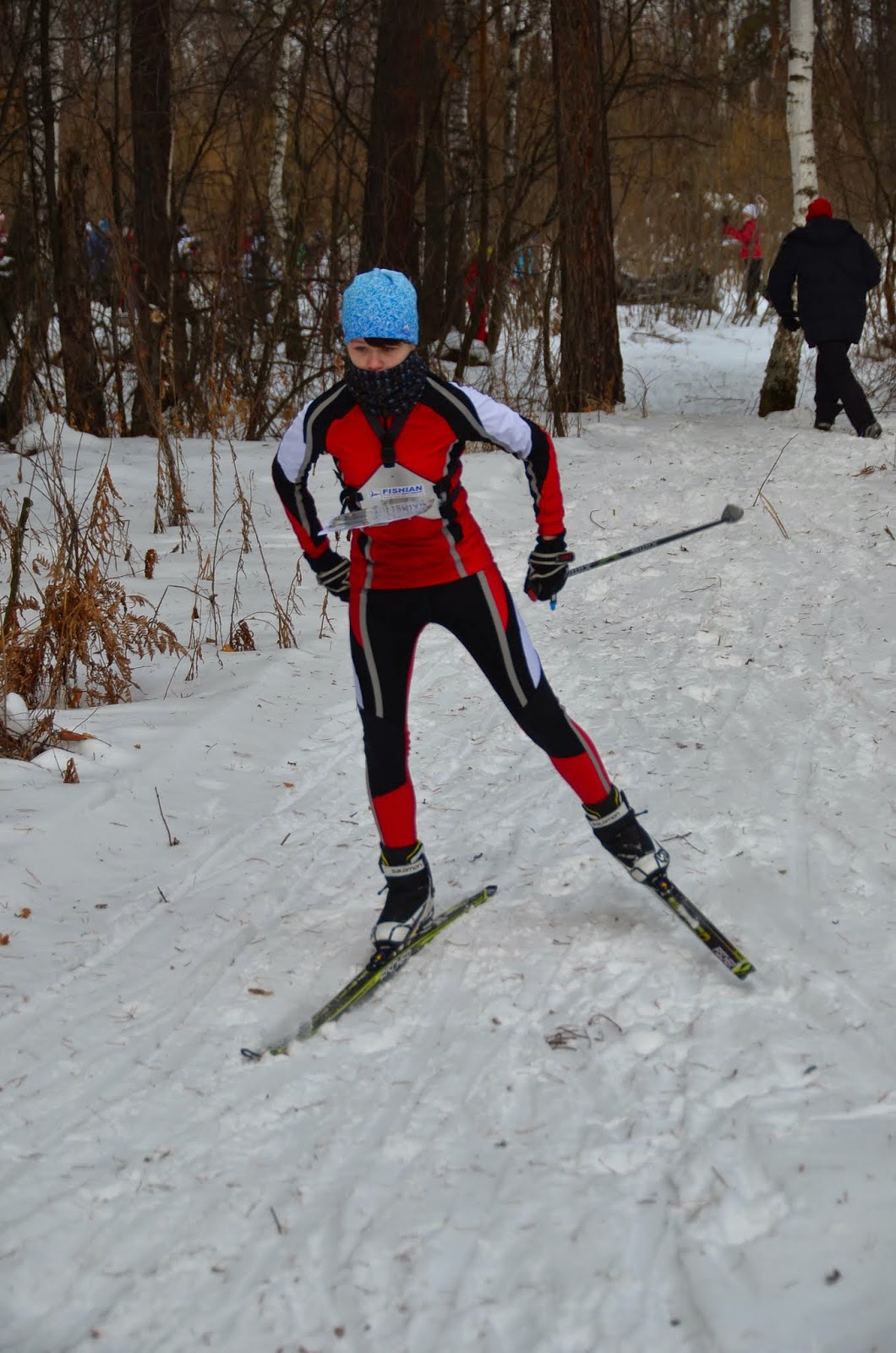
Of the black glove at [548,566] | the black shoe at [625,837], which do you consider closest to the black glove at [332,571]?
the black glove at [548,566]

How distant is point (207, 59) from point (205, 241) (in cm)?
236

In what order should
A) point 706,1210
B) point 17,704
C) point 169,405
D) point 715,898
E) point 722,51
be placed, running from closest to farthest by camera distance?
1. point 706,1210
2. point 715,898
3. point 17,704
4. point 169,405
5. point 722,51

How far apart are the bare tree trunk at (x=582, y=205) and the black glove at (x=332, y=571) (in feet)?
26.5

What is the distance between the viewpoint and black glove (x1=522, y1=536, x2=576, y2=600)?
337cm

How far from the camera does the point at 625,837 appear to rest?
11.0ft

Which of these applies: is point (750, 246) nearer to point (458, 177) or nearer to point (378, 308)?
point (458, 177)

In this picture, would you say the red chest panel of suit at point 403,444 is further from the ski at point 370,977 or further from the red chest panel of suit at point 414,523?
the ski at point 370,977

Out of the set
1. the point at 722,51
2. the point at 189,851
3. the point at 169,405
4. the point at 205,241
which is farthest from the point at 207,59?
the point at 189,851

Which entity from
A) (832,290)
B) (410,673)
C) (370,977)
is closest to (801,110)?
(832,290)

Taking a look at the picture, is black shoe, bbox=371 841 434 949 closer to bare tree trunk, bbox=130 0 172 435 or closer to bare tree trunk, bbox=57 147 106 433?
bare tree trunk, bbox=57 147 106 433

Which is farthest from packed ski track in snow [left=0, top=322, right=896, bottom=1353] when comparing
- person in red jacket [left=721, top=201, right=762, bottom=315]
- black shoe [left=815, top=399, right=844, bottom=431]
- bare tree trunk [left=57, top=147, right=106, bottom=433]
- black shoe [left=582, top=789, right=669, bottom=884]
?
person in red jacket [left=721, top=201, right=762, bottom=315]

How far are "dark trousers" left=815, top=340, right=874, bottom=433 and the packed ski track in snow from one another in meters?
4.24

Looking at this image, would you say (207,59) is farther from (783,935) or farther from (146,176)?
(783,935)

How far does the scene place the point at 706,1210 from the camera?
224 centimetres
